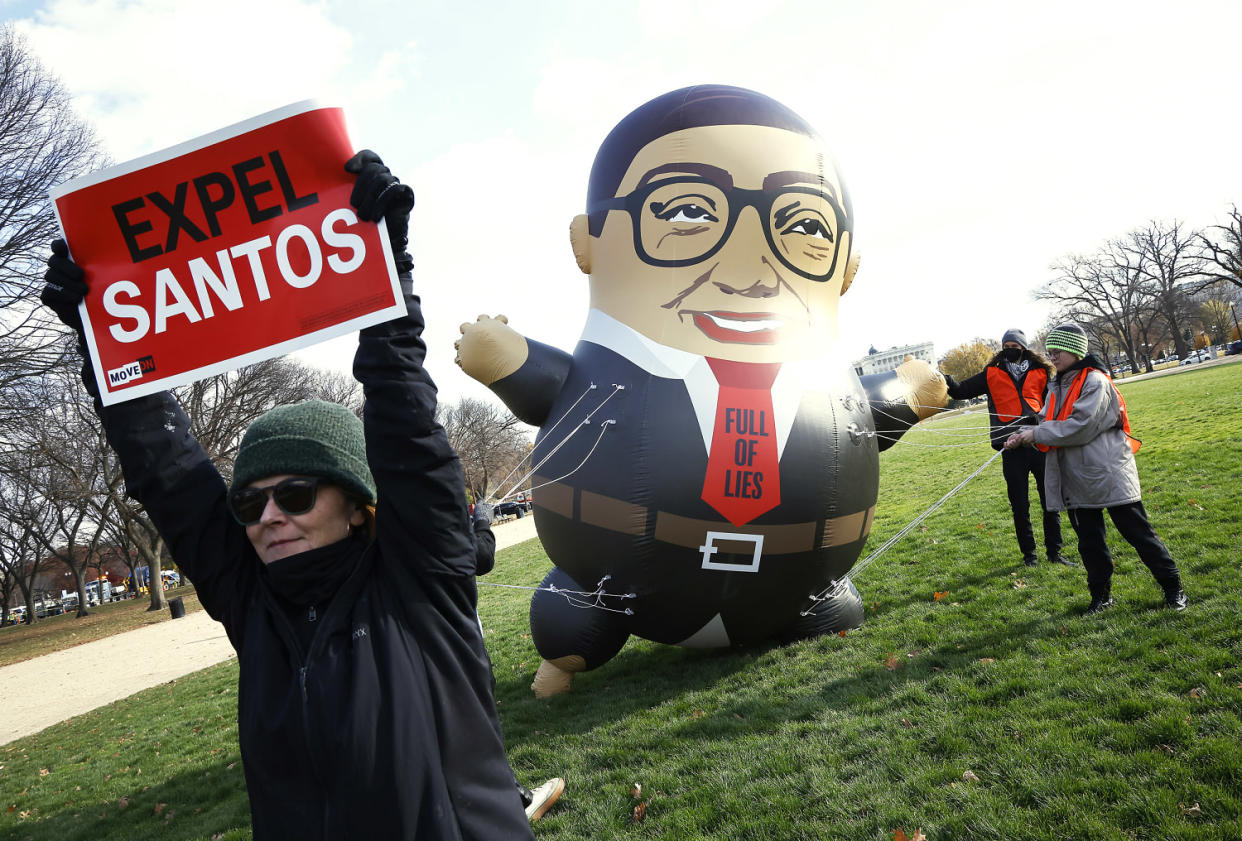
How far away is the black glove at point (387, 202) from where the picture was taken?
216 centimetres

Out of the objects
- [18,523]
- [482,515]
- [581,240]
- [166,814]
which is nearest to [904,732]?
[482,515]

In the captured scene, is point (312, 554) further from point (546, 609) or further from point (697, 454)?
point (546, 609)

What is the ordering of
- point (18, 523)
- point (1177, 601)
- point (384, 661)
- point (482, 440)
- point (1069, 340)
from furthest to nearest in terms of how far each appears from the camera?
point (482, 440), point (18, 523), point (1069, 340), point (1177, 601), point (384, 661)

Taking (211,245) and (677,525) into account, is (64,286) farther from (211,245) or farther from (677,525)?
(677,525)

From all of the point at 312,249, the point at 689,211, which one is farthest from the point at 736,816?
the point at 689,211

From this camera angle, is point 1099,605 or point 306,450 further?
point 1099,605

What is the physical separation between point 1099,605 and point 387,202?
6337mm

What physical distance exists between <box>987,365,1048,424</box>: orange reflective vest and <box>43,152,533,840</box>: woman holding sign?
775 cm

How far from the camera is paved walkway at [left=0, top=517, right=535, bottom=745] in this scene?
1284 cm

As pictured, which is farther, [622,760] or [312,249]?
[622,760]

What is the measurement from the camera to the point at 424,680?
6.45ft

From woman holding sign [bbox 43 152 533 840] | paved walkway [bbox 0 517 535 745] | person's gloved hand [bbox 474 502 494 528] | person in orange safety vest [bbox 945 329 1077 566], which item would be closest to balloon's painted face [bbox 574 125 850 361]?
person's gloved hand [bbox 474 502 494 528]

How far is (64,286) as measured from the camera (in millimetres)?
2371

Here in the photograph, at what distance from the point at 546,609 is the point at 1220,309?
91218 millimetres
